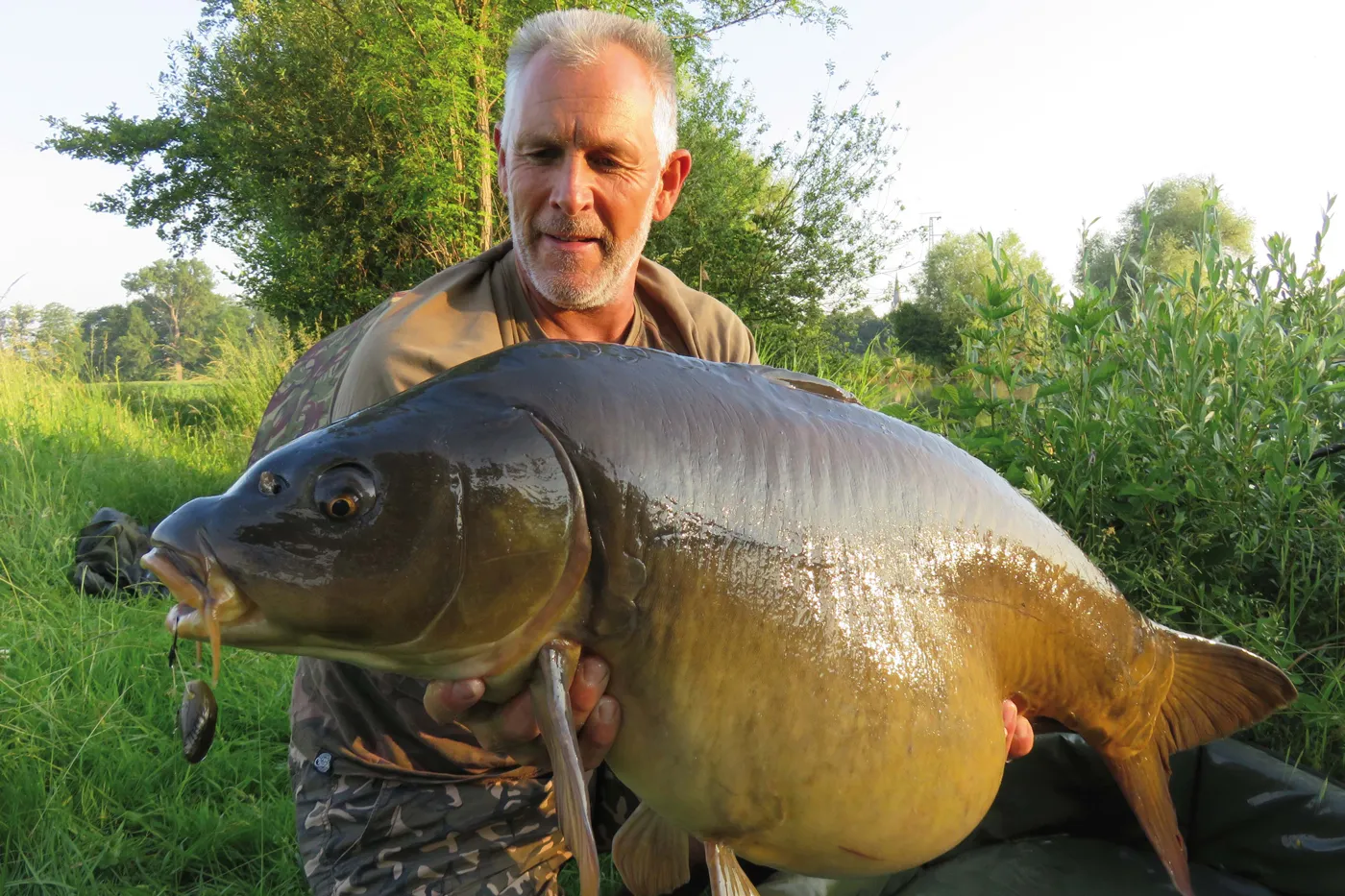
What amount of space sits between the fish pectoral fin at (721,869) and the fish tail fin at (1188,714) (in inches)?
30.4

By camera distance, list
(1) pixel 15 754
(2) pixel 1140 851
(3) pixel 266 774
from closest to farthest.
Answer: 1. (2) pixel 1140 851
2. (1) pixel 15 754
3. (3) pixel 266 774

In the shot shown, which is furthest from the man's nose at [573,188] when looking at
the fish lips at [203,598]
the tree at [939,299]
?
the tree at [939,299]

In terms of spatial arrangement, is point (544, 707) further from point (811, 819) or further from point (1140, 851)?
point (1140, 851)

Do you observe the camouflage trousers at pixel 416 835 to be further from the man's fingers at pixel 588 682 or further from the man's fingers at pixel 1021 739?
the man's fingers at pixel 1021 739

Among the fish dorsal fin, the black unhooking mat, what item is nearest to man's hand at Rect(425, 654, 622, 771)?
the fish dorsal fin

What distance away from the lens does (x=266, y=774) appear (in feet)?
9.47

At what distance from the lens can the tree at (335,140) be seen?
9.46 m

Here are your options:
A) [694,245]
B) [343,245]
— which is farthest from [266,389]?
[694,245]

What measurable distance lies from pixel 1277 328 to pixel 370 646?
2269 millimetres

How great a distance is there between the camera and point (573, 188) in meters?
2.01

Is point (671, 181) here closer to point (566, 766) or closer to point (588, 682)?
point (588, 682)

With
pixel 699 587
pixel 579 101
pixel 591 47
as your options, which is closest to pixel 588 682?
pixel 699 587

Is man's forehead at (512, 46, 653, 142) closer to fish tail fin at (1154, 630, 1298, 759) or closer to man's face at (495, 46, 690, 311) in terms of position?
man's face at (495, 46, 690, 311)

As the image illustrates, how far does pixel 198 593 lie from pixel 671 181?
5.52 ft
